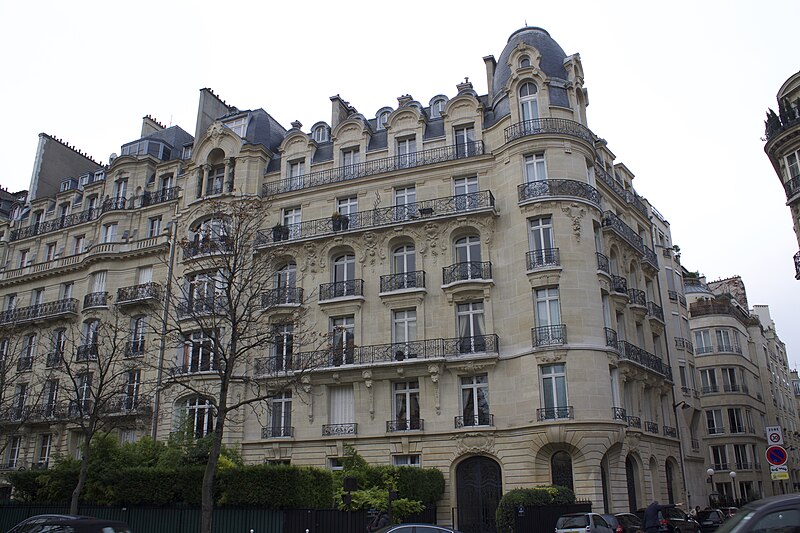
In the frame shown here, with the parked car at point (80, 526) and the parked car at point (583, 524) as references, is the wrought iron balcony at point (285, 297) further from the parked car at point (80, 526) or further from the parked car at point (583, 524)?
the parked car at point (80, 526)

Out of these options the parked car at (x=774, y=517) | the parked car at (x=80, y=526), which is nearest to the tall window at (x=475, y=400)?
the parked car at (x=80, y=526)

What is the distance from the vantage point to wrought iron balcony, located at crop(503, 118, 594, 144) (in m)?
29.8

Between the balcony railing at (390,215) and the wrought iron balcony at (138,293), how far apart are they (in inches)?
254

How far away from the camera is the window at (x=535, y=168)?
29625 mm

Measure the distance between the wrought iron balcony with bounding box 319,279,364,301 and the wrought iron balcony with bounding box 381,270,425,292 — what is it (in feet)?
3.69

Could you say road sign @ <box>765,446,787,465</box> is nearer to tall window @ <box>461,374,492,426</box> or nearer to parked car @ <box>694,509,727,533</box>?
parked car @ <box>694,509,727,533</box>

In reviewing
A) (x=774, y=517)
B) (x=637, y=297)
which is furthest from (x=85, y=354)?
(x=774, y=517)

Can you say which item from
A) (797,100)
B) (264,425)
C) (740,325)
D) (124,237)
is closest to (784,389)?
(740,325)

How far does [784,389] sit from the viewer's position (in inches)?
2753

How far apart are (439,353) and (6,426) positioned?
2297cm

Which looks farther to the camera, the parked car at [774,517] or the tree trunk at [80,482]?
the tree trunk at [80,482]

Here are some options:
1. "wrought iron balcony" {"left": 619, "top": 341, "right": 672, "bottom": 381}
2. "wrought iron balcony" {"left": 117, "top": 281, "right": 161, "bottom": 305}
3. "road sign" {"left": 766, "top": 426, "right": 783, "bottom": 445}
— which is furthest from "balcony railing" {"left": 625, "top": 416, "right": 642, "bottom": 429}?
"wrought iron balcony" {"left": 117, "top": 281, "right": 161, "bottom": 305}

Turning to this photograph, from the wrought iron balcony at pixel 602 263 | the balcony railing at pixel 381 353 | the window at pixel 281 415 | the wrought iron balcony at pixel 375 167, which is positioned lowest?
the window at pixel 281 415

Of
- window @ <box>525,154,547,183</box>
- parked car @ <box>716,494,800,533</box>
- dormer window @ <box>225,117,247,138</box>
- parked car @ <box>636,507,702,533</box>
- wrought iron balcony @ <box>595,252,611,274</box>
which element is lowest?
parked car @ <box>636,507,702,533</box>
